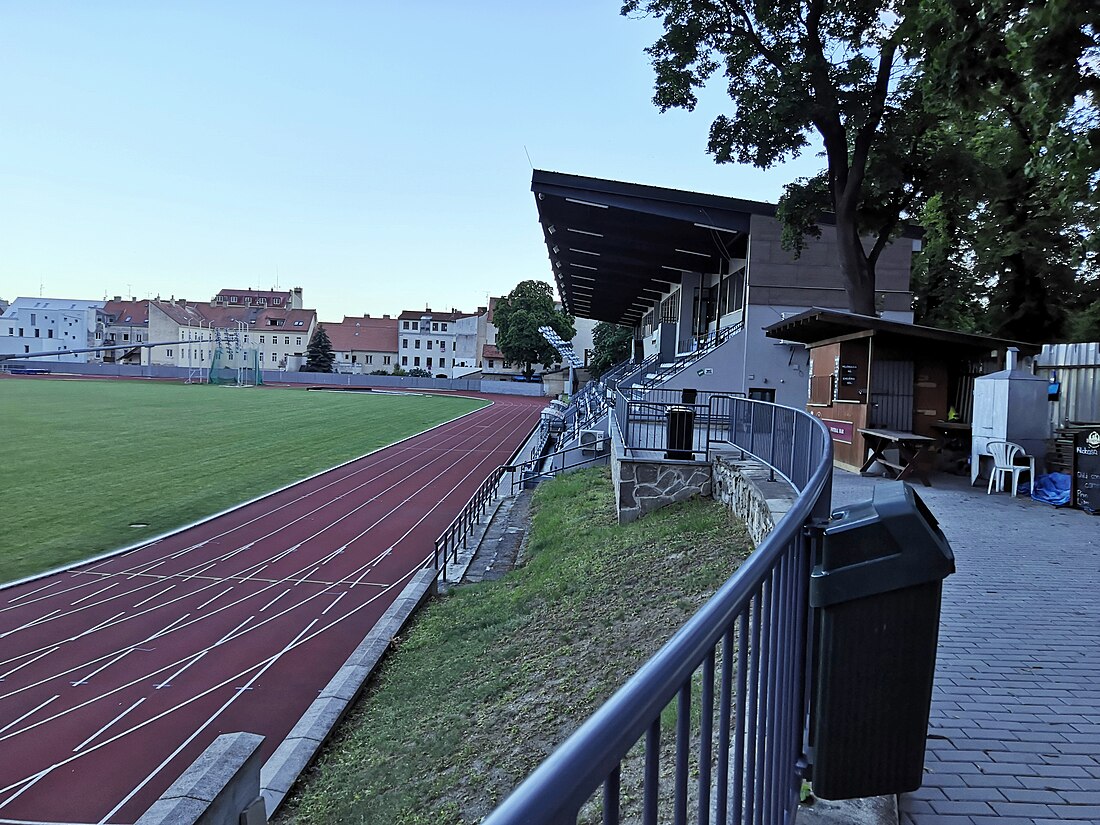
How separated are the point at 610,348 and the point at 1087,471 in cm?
7496

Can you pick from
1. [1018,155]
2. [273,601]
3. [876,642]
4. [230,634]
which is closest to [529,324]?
[1018,155]

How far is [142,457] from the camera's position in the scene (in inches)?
1283

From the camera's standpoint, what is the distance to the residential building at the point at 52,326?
130125mm

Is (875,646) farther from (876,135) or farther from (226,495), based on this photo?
(226,495)

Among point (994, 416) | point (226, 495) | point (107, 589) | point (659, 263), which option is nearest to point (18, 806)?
point (107, 589)

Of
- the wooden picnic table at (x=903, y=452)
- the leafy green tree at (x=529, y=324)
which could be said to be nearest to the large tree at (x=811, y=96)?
the wooden picnic table at (x=903, y=452)

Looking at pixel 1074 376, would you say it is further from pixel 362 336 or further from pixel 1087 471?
pixel 362 336

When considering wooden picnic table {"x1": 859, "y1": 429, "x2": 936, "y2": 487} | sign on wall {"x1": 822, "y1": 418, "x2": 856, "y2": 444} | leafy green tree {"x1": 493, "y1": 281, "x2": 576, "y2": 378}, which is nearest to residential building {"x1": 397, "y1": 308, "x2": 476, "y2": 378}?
leafy green tree {"x1": 493, "y1": 281, "x2": 576, "y2": 378}

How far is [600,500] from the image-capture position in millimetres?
18078

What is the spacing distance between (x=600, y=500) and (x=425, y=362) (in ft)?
364

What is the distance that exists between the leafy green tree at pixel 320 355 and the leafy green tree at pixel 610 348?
42895mm

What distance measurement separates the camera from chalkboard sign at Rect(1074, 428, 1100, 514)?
1080 cm

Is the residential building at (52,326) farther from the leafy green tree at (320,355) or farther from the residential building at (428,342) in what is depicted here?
the residential building at (428,342)

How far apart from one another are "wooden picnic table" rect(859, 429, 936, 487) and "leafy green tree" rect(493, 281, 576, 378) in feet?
280
